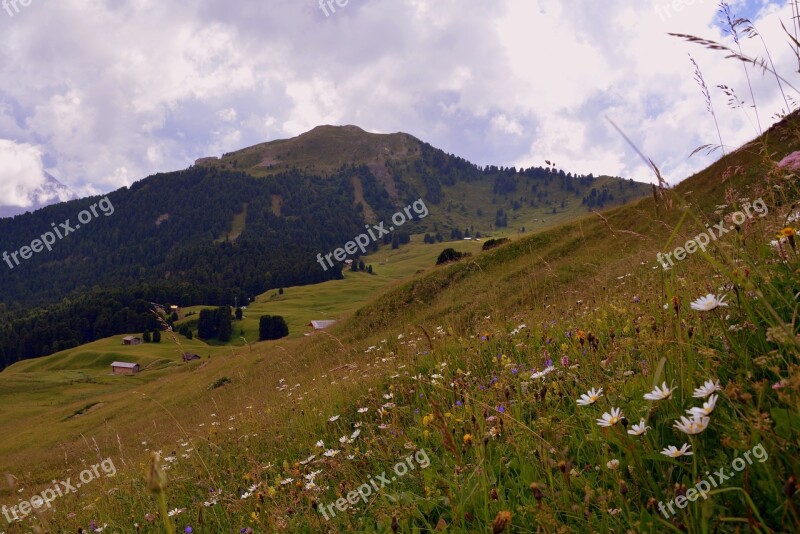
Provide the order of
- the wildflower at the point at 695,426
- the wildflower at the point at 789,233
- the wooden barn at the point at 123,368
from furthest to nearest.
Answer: the wooden barn at the point at 123,368, the wildflower at the point at 789,233, the wildflower at the point at 695,426

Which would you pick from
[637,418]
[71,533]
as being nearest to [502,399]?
[637,418]

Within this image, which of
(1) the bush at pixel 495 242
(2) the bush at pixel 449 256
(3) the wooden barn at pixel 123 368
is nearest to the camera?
(1) the bush at pixel 495 242

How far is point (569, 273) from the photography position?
23922mm

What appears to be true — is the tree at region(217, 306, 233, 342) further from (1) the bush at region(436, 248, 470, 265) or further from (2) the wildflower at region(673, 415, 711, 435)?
(2) the wildflower at region(673, 415, 711, 435)

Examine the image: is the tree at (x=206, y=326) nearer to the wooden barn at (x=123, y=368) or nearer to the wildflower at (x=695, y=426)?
the wooden barn at (x=123, y=368)

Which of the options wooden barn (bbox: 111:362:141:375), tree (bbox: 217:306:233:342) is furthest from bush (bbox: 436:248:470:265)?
tree (bbox: 217:306:233:342)

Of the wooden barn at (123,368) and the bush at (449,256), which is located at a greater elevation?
the wooden barn at (123,368)

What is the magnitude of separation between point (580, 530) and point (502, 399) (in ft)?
6.17

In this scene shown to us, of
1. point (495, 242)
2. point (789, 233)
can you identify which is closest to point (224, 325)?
point (495, 242)

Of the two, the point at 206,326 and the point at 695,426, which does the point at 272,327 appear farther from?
the point at 695,426

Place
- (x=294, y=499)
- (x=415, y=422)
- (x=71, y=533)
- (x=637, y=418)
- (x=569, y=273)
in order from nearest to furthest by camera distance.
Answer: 1. (x=637, y=418)
2. (x=294, y=499)
3. (x=415, y=422)
4. (x=71, y=533)
5. (x=569, y=273)

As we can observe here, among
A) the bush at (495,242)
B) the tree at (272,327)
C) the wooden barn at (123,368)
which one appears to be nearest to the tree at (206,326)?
the tree at (272,327)

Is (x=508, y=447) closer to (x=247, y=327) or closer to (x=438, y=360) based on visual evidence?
(x=438, y=360)

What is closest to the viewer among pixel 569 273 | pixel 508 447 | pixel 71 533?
pixel 508 447
